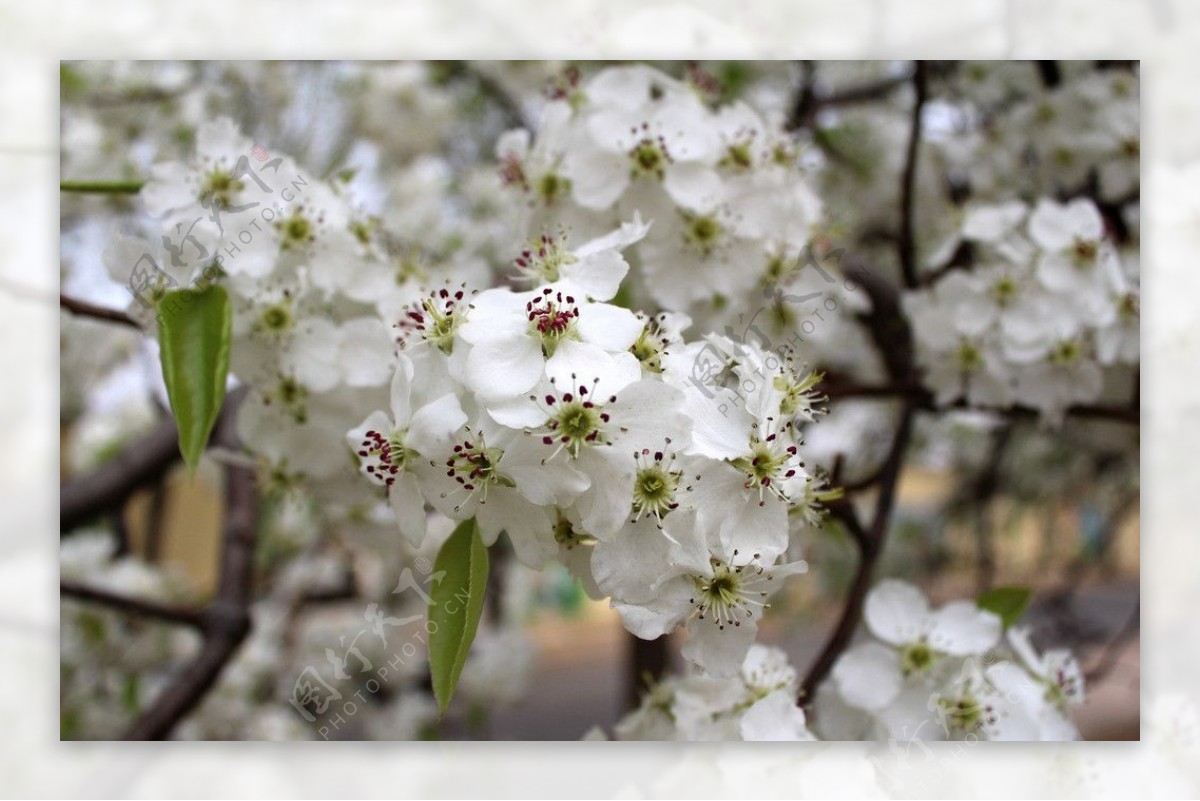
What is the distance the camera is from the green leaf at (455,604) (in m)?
0.85

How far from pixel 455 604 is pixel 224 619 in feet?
2.88

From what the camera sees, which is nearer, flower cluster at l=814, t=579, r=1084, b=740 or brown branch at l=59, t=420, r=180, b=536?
flower cluster at l=814, t=579, r=1084, b=740

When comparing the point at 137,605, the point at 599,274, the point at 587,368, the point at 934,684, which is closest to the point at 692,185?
the point at 599,274

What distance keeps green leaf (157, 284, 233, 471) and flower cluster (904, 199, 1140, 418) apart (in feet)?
2.95

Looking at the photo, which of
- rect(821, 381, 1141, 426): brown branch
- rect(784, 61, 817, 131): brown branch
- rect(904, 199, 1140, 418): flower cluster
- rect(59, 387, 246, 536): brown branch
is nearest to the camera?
rect(904, 199, 1140, 418): flower cluster

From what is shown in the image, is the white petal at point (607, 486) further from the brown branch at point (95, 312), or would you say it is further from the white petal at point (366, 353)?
the brown branch at point (95, 312)

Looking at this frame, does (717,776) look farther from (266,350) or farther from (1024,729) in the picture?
(266,350)

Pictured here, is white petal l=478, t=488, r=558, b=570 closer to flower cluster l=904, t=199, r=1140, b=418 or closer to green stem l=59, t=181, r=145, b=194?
green stem l=59, t=181, r=145, b=194

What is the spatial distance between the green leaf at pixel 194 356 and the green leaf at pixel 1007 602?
81cm

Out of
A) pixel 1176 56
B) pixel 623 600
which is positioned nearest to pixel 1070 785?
pixel 623 600

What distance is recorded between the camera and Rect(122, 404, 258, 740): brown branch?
1541 mm

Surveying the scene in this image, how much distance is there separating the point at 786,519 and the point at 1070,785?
2.34 ft

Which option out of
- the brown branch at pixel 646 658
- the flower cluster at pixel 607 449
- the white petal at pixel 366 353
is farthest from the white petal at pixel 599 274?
the brown branch at pixel 646 658

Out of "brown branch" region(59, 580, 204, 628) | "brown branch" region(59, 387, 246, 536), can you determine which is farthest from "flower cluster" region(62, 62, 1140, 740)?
"brown branch" region(59, 580, 204, 628)
